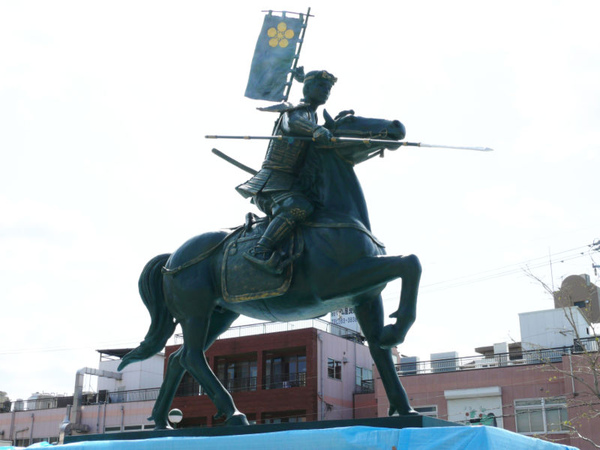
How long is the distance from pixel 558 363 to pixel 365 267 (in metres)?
27.3

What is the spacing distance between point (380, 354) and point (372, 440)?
136 cm

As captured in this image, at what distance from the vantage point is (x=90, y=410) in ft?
143

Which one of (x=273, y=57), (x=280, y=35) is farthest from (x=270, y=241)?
(x=280, y=35)

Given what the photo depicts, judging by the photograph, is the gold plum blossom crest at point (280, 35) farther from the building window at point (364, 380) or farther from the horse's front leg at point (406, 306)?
the building window at point (364, 380)

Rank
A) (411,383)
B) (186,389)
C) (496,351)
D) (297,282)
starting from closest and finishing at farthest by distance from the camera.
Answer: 1. (297,282)
2. (411,383)
3. (496,351)
4. (186,389)

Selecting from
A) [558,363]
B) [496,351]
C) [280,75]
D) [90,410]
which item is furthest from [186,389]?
[280,75]

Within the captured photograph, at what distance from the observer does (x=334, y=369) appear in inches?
1507

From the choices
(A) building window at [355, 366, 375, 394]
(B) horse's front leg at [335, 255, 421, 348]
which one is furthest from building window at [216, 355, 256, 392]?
(B) horse's front leg at [335, 255, 421, 348]

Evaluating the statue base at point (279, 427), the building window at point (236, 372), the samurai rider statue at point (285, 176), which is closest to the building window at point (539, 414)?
the building window at point (236, 372)

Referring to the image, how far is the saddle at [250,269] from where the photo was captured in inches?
Answer: 293

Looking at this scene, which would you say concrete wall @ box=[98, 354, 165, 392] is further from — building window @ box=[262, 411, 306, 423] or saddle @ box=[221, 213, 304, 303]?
saddle @ box=[221, 213, 304, 303]

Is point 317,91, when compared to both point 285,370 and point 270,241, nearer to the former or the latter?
point 270,241

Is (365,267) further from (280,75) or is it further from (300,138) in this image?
(280,75)

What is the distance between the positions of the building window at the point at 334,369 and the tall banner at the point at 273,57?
3018cm
